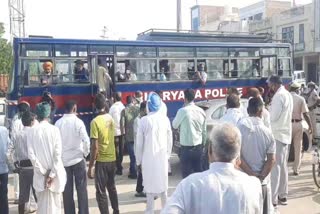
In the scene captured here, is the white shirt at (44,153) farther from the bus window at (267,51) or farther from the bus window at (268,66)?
the bus window at (267,51)

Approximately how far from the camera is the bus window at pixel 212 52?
523 inches

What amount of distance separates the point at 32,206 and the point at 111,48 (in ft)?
19.9

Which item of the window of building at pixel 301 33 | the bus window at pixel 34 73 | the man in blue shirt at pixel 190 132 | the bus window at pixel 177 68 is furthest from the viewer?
the window of building at pixel 301 33

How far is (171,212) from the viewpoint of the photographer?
7.41 feet

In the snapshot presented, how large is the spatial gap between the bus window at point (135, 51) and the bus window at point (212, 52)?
165cm

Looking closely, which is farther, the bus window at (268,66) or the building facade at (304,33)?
the building facade at (304,33)

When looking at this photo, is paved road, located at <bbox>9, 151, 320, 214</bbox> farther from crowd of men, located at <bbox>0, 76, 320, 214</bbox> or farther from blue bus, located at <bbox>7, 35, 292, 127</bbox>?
blue bus, located at <bbox>7, 35, 292, 127</bbox>

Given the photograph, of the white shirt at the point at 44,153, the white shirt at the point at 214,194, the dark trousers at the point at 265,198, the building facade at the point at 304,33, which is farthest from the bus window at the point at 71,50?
the building facade at the point at 304,33

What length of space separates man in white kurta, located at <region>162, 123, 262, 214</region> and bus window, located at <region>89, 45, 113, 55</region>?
9574 millimetres

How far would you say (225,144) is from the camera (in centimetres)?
239

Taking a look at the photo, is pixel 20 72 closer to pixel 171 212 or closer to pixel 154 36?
pixel 154 36

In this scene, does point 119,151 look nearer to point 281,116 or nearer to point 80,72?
point 80,72

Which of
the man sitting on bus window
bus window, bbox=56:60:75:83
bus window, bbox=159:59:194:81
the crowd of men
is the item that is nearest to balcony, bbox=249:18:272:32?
bus window, bbox=159:59:194:81

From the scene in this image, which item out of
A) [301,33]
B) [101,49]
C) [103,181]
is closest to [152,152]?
[103,181]
